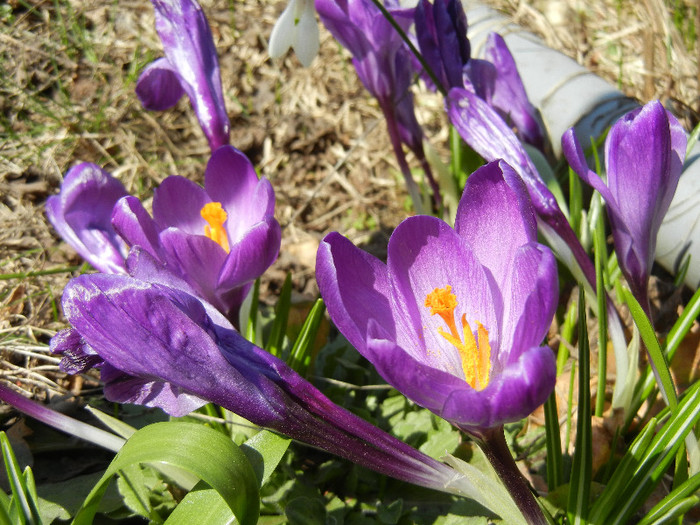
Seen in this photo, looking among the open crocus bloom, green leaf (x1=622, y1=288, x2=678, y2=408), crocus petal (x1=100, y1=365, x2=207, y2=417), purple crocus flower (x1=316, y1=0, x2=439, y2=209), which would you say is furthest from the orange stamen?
purple crocus flower (x1=316, y1=0, x2=439, y2=209)

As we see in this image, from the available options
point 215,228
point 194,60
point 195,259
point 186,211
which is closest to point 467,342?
point 195,259

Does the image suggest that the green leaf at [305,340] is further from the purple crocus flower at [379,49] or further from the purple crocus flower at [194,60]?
the purple crocus flower at [379,49]

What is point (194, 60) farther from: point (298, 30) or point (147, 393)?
point (147, 393)

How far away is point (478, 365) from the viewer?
950 mm

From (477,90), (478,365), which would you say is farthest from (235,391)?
(477,90)

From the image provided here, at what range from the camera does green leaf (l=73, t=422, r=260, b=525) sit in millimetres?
896

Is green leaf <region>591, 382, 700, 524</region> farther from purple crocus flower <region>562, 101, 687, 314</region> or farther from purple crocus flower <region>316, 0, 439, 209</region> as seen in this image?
purple crocus flower <region>316, 0, 439, 209</region>

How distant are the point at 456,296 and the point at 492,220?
127mm

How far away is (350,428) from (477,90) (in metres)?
0.90

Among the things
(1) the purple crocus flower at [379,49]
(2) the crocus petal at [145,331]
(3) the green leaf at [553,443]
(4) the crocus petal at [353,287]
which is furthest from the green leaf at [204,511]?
(1) the purple crocus flower at [379,49]

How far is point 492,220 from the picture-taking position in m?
0.98

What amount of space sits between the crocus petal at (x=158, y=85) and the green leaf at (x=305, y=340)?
594 mm

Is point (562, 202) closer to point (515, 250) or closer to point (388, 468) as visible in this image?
point (515, 250)

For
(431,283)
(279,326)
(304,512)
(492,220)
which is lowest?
(304,512)
